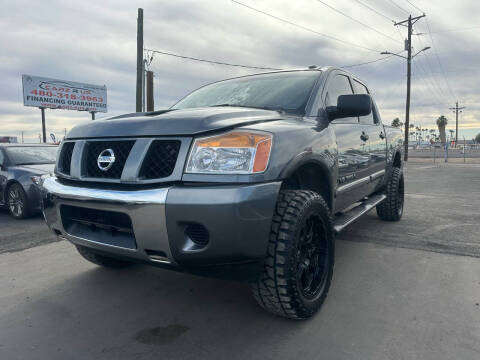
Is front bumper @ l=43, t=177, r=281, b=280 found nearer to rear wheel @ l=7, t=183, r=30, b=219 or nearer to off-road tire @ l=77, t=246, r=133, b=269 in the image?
off-road tire @ l=77, t=246, r=133, b=269

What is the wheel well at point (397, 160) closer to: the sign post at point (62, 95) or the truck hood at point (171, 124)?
the truck hood at point (171, 124)

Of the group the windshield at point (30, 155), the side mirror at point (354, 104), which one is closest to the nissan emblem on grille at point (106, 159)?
the side mirror at point (354, 104)

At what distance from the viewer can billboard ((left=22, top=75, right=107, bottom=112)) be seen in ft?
83.4

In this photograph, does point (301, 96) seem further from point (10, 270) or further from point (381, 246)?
point (10, 270)

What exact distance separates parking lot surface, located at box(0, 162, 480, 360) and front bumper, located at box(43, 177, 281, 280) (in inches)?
18.9

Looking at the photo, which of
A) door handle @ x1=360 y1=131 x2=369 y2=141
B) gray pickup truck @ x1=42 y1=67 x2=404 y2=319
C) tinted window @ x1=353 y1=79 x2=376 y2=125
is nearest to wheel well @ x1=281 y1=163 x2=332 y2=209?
gray pickup truck @ x1=42 y1=67 x2=404 y2=319

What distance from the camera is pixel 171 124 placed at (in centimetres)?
205

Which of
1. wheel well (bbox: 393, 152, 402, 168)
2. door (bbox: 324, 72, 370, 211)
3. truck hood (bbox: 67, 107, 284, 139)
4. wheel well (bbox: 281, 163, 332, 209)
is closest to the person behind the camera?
truck hood (bbox: 67, 107, 284, 139)

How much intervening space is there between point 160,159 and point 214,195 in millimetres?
Result: 420

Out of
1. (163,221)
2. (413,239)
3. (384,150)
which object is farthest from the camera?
(384,150)

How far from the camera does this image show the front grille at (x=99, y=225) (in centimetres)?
204

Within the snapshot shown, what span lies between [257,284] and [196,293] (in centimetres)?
82

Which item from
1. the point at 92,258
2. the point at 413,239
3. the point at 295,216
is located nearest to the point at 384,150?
the point at 413,239

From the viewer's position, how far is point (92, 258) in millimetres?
3086
